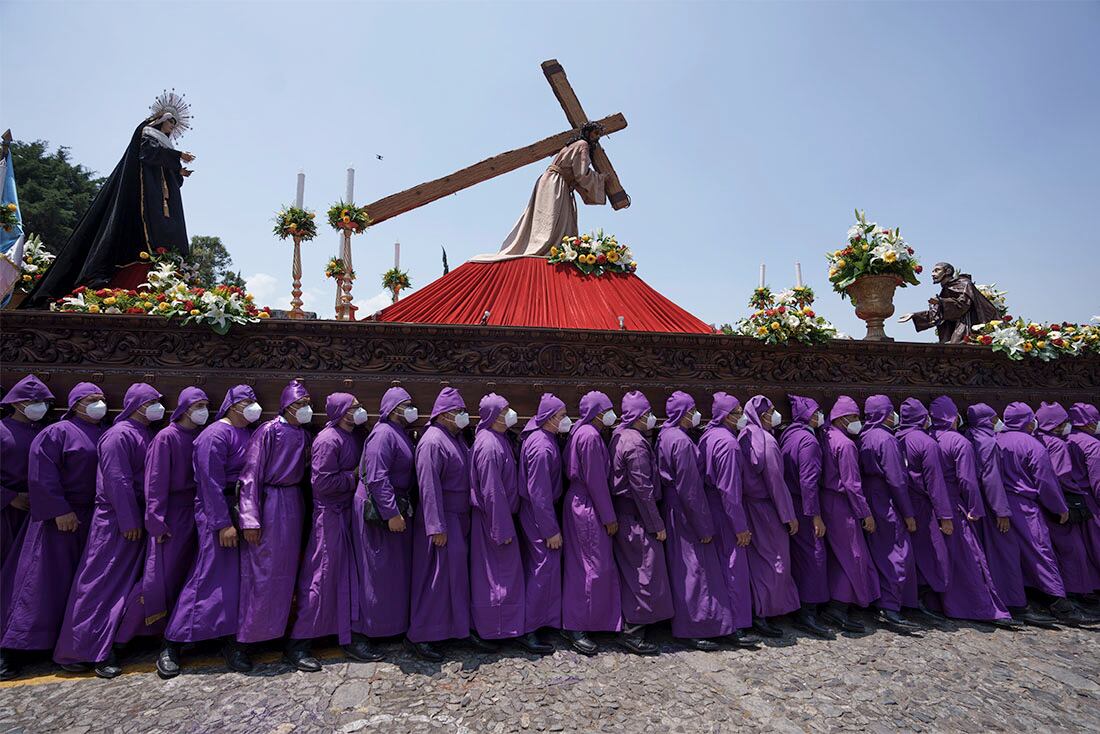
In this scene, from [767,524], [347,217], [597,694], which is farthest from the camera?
[347,217]

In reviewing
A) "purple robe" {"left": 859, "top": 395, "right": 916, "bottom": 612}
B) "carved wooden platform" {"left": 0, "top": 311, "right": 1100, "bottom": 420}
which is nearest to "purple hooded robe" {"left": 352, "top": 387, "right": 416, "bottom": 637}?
"carved wooden platform" {"left": 0, "top": 311, "right": 1100, "bottom": 420}

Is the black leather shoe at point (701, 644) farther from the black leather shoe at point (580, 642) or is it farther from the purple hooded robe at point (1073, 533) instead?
the purple hooded robe at point (1073, 533)

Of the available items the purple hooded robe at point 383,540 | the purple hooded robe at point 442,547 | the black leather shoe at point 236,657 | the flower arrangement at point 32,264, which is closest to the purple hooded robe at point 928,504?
the purple hooded robe at point 442,547

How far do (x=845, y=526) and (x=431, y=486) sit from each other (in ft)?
13.3

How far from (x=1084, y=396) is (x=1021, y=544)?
2.64 meters

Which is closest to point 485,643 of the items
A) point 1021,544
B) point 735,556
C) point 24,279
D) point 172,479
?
point 735,556

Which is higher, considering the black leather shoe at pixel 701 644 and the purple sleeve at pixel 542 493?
the purple sleeve at pixel 542 493

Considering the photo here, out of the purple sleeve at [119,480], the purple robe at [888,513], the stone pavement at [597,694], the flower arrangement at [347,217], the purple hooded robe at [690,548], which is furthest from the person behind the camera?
the flower arrangement at [347,217]

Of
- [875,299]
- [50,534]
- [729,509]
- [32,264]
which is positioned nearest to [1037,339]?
[875,299]

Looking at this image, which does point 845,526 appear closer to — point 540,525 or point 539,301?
point 540,525

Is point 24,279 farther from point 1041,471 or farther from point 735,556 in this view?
point 1041,471

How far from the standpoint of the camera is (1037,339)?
22.0ft

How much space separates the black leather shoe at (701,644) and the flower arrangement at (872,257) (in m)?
4.70

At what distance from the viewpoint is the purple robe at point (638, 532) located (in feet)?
15.3
